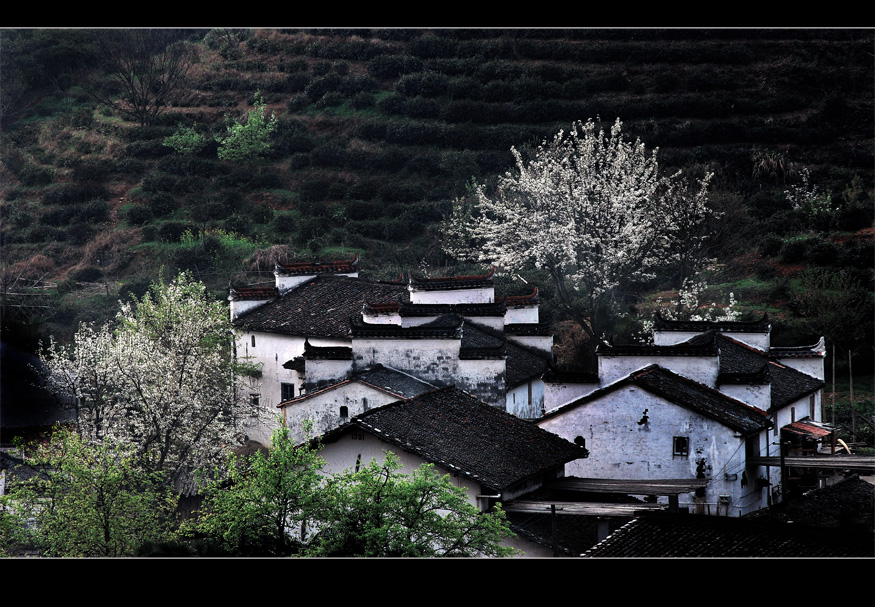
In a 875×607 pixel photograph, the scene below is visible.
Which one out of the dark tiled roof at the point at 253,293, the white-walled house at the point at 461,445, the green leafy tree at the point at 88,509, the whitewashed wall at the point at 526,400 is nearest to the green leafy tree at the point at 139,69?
the dark tiled roof at the point at 253,293

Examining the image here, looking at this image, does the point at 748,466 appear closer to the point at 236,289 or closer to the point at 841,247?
the point at 236,289

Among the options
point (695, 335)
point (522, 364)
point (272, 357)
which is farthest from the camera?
point (272, 357)

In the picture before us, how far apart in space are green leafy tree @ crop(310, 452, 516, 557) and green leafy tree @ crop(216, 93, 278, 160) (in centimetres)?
5065

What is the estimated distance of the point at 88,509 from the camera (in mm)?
24953

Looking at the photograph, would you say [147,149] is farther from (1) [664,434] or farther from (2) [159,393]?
(1) [664,434]

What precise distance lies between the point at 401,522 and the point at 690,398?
35.4 ft

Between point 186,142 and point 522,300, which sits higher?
point 186,142

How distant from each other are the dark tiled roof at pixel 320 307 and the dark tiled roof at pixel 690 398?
35.5ft

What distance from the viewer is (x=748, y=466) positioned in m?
29.7

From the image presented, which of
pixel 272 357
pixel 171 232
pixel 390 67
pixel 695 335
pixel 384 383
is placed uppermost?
pixel 390 67

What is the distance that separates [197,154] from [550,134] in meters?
23.9

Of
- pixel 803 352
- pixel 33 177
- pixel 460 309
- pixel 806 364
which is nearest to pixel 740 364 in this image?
pixel 803 352

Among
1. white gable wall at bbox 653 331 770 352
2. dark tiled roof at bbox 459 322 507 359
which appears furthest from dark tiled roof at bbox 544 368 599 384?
white gable wall at bbox 653 331 770 352

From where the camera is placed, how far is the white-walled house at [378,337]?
32344 mm
